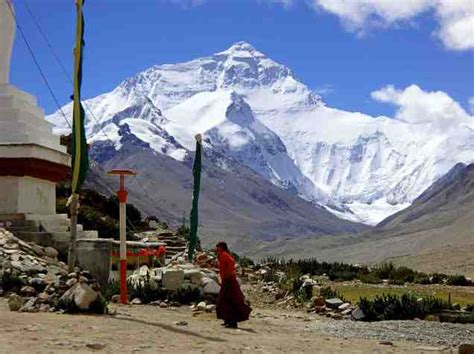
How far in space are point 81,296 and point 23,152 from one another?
248 inches

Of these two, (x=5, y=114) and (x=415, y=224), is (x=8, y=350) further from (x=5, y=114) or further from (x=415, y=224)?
(x=415, y=224)

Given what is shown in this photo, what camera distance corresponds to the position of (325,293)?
18828 mm

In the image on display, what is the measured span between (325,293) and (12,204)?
7179 mm

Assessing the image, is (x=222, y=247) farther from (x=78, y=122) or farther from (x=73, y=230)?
(x=78, y=122)

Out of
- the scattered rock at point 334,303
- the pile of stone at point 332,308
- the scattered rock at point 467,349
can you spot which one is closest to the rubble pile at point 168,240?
the pile of stone at point 332,308

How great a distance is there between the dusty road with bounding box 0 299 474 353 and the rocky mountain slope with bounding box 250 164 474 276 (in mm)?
33393

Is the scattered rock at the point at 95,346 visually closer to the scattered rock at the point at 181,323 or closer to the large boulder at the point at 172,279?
the scattered rock at the point at 181,323

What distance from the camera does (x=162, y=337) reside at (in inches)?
402

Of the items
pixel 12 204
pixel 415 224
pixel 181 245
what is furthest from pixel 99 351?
pixel 415 224

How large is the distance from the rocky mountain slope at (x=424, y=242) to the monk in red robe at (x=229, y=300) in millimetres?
33423

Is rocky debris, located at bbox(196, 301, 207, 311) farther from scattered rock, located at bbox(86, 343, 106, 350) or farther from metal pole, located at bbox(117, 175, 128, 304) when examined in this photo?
scattered rock, located at bbox(86, 343, 106, 350)

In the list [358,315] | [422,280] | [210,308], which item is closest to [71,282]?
[210,308]

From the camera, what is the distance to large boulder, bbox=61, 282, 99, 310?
12195 millimetres

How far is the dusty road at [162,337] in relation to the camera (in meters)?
9.20
